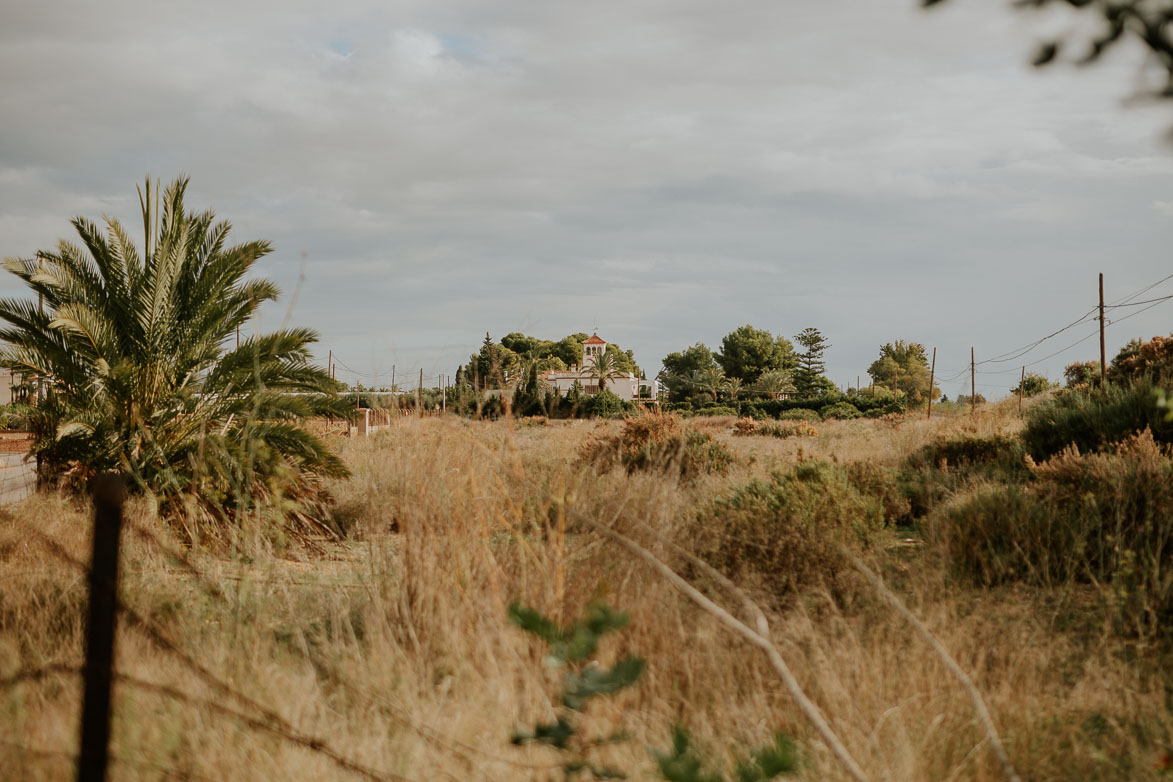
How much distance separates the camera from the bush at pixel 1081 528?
5621 mm

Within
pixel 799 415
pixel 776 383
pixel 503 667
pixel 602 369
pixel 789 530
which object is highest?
pixel 602 369

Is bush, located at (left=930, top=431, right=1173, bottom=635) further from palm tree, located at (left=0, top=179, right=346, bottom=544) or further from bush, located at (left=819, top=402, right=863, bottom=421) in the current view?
bush, located at (left=819, top=402, right=863, bottom=421)

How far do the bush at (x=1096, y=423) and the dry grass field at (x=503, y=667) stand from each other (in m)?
5.23

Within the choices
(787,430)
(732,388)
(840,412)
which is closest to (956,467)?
(787,430)

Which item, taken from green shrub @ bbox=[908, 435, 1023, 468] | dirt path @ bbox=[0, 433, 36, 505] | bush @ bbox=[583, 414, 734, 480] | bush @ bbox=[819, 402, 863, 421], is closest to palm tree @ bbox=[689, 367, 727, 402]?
bush @ bbox=[819, 402, 863, 421]

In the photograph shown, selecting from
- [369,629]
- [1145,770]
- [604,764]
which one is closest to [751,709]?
[604,764]

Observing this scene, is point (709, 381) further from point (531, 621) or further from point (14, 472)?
point (531, 621)

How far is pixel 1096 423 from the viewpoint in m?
10.5

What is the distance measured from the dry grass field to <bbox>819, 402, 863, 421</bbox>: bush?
4519 cm

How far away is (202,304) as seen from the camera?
31.0 feet

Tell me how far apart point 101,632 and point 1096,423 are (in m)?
11.5

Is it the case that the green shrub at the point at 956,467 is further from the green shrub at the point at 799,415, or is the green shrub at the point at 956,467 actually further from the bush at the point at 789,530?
the green shrub at the point at 799,415

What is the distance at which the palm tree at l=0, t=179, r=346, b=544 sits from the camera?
8617mm

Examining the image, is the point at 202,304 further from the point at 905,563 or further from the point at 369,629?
the point at 905,563
